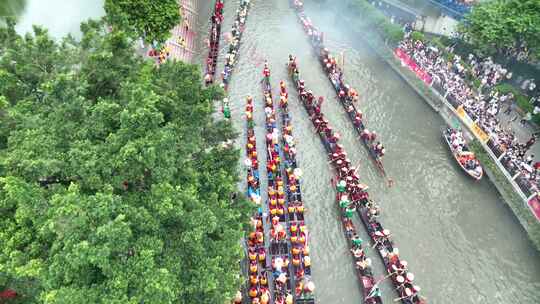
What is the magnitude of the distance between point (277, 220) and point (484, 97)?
17.2 m

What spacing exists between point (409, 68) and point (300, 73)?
8029 mm

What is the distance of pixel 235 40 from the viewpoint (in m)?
31.2

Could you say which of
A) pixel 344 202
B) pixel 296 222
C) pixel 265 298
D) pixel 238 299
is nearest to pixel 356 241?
pixel 344 202

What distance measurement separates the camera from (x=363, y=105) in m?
27.6

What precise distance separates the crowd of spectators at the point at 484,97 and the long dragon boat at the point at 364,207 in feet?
26.0

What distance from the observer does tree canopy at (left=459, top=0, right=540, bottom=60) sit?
81.1 feet

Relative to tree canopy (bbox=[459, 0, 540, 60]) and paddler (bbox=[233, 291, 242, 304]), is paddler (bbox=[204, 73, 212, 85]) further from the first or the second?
tree canopy (bbox=[459, 0, 540, 60])

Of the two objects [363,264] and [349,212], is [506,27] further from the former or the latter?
[363,264]

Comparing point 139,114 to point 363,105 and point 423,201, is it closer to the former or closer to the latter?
point 423,201

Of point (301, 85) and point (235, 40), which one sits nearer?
point (301, 85)

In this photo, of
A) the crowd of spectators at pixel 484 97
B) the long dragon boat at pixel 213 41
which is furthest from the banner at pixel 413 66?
the long dragon boat at pixel 213 41

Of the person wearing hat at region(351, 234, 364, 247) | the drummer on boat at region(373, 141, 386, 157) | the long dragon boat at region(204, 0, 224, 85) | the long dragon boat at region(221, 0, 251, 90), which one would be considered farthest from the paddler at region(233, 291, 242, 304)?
the long dragon boat at region(204, 0, 224, 85)

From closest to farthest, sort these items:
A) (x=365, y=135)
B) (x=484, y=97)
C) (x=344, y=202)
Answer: (x=344, y=202) → (x=365, y=135) → (x=484, y=97)

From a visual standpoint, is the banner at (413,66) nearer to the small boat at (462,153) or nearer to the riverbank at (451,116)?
the riverbank at (451,116)
